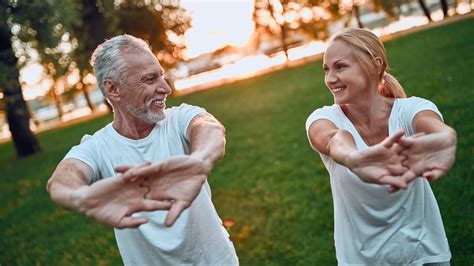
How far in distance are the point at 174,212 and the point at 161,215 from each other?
529mm

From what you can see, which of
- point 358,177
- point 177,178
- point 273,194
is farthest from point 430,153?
point 273,194

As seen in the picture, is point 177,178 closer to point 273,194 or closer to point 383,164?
point 383,164

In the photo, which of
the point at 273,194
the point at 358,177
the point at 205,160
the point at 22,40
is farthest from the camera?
the point at 22,40

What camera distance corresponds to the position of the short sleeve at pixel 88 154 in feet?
8.49

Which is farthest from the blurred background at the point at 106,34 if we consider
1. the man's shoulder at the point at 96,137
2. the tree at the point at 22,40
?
the man's shoulder at the point at 96,137

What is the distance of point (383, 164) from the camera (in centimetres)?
214

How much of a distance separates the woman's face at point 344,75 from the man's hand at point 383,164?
1.79 ft

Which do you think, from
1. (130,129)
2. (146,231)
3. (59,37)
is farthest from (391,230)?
(59,37)

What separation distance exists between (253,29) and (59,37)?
104 feet

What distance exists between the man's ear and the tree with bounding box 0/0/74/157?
9.82 m

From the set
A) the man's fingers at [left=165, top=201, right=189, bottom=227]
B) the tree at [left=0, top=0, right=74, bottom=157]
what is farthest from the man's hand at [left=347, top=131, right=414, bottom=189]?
the tree at [left=0, top=0, right=74, bottom=157]

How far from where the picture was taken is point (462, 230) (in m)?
4.50

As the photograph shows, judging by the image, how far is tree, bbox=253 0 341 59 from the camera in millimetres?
43125

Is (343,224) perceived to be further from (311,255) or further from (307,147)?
(307,147)
